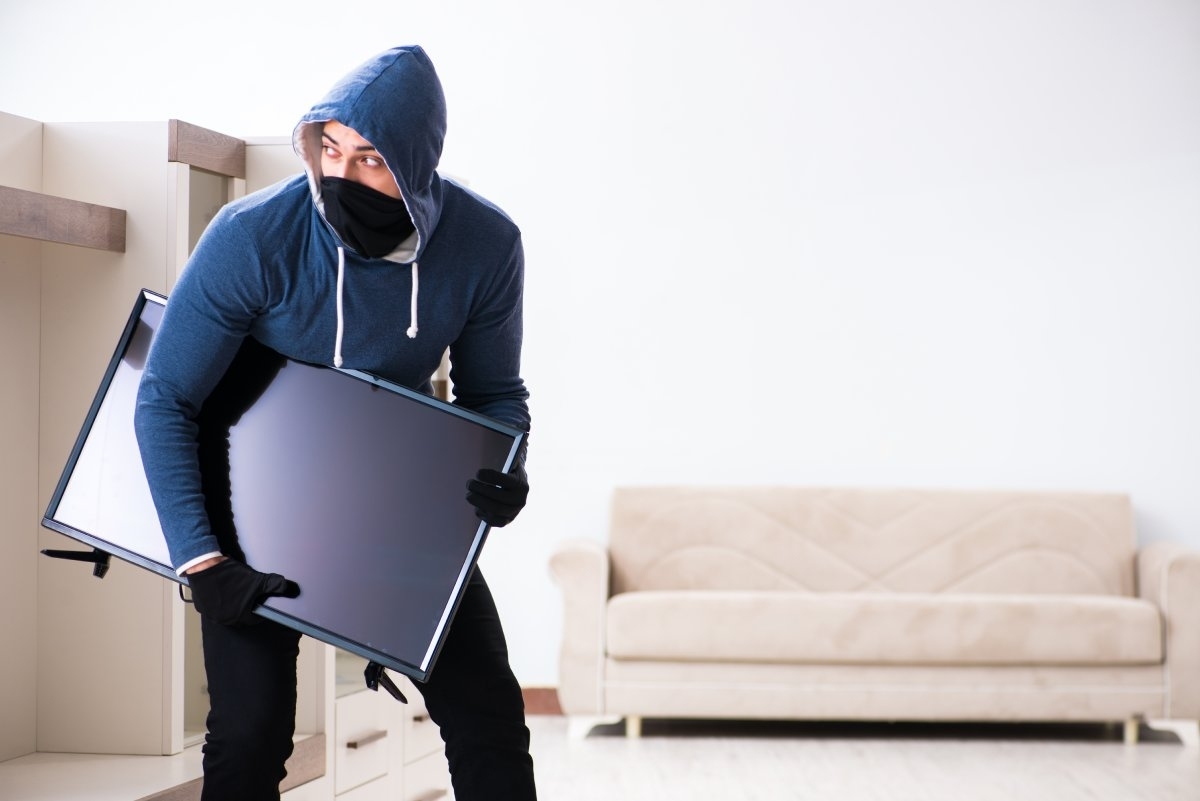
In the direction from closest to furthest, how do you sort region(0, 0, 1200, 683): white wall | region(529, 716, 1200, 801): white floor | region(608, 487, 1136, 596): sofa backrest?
region(529, 716, 1200, 801): white floor, region(608, 487, 1136, 596): sofa backrest, region(0, 0, 1200, 683): white wall

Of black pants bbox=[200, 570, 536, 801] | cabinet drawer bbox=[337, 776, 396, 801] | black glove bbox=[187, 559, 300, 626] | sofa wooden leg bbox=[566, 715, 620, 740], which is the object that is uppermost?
black glove bbox=[187, 559, 300, 626]

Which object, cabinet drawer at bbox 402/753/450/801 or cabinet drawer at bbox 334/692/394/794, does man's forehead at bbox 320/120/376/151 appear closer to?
cabinet drawer at bbox 334/692/394/794

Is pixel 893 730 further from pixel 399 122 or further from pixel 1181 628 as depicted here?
Result: pixel 399 122

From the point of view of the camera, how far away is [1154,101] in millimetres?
4465

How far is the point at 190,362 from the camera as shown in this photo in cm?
139

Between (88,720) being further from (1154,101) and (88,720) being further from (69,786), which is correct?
(1154,101)

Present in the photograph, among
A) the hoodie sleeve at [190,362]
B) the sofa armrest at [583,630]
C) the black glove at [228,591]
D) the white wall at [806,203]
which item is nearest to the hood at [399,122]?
the hoodie sleeve at [190,362]

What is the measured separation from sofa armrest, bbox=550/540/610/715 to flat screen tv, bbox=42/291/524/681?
7.57ft

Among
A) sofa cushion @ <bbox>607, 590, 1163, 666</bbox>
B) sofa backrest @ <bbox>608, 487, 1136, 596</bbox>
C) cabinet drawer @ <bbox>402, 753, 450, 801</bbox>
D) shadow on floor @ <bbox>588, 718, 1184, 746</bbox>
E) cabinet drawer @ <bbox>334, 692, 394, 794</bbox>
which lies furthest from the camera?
sofa backrest @ <bbox>608, 487, 1136, 596</bbox>

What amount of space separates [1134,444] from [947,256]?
1.00m

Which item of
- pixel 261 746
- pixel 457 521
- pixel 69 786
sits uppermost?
pixel 457 521

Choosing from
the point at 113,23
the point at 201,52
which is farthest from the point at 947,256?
the point at 113,23

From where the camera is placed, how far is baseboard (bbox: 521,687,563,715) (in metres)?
4.28

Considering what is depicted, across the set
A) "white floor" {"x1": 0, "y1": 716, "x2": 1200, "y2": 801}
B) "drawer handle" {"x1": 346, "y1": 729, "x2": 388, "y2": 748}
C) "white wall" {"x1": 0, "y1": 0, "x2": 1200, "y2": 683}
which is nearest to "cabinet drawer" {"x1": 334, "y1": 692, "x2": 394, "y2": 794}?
"drawer handle" {"x1": 346, "y1": 729, "x2": 388, "y2": 748}
